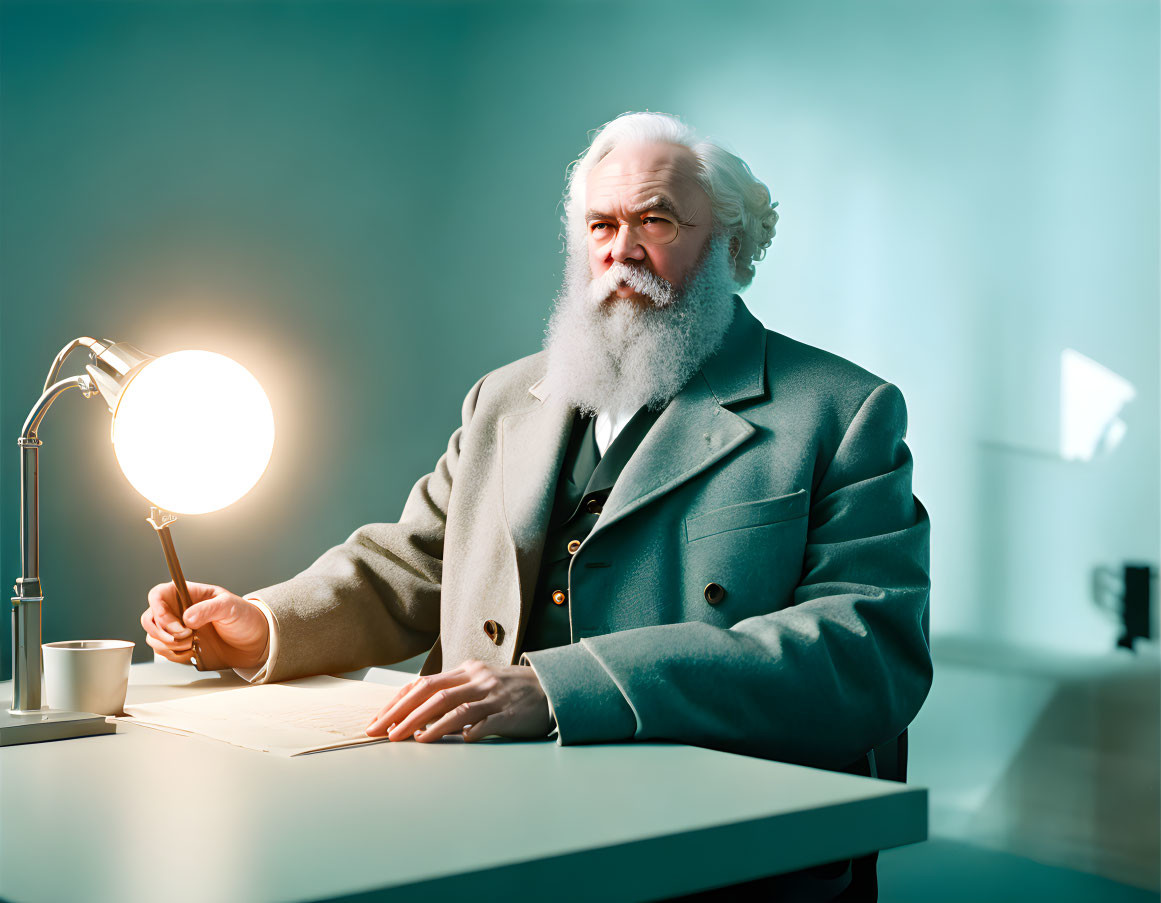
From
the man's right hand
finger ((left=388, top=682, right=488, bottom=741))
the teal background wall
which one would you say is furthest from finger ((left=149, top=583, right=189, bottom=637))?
the teal background wall

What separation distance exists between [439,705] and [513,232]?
252cm

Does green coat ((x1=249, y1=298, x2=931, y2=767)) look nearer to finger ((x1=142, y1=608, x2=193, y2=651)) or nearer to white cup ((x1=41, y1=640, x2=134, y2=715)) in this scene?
finger ((x1=142, y1=608, x2=193, y2=651))

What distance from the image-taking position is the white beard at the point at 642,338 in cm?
174

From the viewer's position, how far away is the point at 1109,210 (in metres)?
2.71

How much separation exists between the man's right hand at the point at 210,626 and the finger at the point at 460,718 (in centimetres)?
51

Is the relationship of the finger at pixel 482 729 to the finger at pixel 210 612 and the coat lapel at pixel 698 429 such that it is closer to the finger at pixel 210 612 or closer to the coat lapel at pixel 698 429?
the coat lapel at pixel 698 429

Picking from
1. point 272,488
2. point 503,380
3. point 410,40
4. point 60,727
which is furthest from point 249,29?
point 60,727

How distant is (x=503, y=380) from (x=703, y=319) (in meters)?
0.42

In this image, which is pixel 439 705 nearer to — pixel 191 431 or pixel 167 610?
pixel 191 431

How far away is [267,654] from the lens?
1.59 meters

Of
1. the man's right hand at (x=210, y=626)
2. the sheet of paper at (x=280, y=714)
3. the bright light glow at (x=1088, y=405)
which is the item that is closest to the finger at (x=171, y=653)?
the man's right hand at (x=210, y=626)

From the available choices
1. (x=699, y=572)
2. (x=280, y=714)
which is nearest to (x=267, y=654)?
(x=280, y=714)

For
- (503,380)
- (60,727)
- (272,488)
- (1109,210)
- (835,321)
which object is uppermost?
(1109,210)

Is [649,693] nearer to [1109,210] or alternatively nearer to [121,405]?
[121,405]
